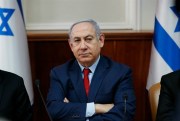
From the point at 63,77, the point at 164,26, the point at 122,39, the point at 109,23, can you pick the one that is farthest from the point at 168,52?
the point at 63,77

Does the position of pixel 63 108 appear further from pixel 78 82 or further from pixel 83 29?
pixel 83 29

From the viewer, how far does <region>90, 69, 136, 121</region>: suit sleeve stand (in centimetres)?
213

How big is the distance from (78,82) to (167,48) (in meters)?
0.83

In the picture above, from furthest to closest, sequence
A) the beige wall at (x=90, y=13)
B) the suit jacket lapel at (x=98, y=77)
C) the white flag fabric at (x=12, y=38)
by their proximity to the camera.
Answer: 1. the beige wall at (x=90, y=13)
2. the white flag fabric at (x=12, y=38)
3. the suit jacket lapel at (x=98, y=77)

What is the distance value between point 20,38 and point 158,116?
118 centimetres

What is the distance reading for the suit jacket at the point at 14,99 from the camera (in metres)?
1.96

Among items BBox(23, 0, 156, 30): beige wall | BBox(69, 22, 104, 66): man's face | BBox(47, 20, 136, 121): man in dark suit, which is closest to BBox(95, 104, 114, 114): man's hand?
BBox(47, 20, 136, 121): man in dark suit

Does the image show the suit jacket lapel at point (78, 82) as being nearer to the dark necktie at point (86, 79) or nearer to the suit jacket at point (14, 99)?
the dark necktie at point (86, 79)

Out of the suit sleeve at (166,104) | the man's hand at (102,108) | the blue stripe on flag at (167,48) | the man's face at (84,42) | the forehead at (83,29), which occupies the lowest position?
the man's hand at (102,108)

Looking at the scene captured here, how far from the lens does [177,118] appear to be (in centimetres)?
183

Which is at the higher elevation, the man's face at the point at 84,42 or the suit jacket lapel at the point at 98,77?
the man's face at the point at 84,42

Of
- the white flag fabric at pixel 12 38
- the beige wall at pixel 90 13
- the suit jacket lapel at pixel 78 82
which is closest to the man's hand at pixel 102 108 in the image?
the suit jacket lapel at pixel 78 82

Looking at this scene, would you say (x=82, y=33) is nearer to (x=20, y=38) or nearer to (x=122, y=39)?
(x=20, y=38)

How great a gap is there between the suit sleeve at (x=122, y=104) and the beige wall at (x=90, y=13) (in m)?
0.94
